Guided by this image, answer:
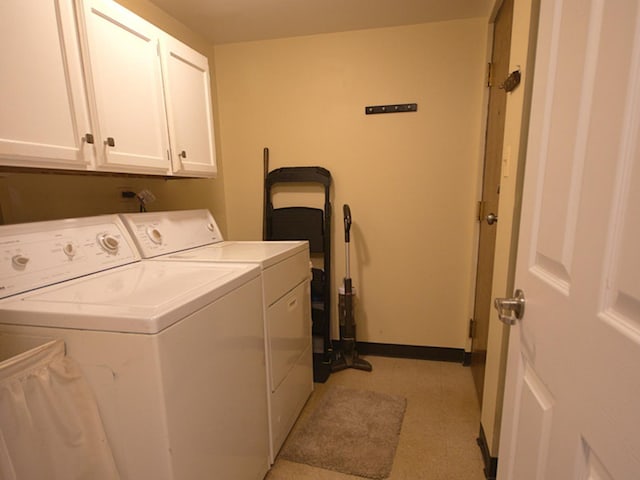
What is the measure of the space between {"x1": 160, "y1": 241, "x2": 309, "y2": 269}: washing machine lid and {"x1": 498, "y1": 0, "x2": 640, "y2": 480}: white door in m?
1.03

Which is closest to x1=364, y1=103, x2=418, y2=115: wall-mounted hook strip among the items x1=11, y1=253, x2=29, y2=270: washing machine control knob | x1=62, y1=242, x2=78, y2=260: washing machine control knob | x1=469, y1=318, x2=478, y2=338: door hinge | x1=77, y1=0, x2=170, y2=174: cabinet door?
x1=77, y1=0, x2=170, y2=174: cabinet door

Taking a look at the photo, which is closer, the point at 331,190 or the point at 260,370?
the point at 260,370

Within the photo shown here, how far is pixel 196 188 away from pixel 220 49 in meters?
1.09

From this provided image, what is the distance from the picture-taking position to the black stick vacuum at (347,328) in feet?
7.55

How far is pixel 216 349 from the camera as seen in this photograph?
1075 millimetres

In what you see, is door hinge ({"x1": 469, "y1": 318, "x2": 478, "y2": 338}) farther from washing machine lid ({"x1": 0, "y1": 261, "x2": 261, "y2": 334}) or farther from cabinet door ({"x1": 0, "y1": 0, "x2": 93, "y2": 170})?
cabinet door ({"x1": 0, "y1": 0, "x2": 93, "y2": 170})

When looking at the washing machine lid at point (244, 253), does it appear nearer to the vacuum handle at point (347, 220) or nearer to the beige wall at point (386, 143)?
the vacuum handle at point (347, 220)

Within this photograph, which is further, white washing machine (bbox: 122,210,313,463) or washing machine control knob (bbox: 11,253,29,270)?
white washing machine (bbox: 122,210,313,463)

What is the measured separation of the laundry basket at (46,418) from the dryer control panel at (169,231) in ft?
2.28

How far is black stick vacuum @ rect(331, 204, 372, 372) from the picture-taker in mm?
2303

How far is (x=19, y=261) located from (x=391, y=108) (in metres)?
2.14

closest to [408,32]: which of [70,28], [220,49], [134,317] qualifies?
[220,49]

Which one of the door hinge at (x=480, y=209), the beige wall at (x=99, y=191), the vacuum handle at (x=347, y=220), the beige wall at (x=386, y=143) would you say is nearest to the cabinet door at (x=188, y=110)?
the beige wall at (x=99, y=191)

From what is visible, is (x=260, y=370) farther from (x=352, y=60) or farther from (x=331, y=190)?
(x=352, y=60)
